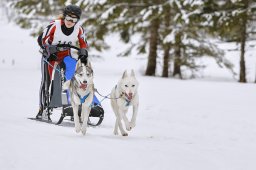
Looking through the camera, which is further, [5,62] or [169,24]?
[5,62]

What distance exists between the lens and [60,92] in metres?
7.07

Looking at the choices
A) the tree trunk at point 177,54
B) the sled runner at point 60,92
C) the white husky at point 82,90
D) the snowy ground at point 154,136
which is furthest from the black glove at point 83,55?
the tree trunk at point 177,54

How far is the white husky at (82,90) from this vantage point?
576cm

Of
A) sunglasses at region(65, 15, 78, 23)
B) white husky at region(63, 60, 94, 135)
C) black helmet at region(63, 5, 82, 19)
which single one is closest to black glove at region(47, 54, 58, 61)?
sunglasses at region(65, 15, 78, 23)

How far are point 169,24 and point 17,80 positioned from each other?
21.4 ft

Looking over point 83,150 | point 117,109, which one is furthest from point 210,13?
point 83,150

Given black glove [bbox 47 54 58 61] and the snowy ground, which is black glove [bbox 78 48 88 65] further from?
the snowy ground

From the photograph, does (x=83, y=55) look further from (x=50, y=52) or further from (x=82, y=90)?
(x=82, y=90)

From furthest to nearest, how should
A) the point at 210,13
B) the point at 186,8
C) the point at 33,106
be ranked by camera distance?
1. the point at 186,8
2. the point at 210,13
3. the point at 33,106

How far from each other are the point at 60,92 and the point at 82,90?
1271mm

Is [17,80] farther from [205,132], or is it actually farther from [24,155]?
[24,155]

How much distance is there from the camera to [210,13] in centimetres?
1574

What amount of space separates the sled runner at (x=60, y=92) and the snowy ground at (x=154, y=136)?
0.93ft

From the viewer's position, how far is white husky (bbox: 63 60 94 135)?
5.76 meters
